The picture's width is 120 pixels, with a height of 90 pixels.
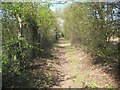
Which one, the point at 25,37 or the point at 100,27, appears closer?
the point at 100,27

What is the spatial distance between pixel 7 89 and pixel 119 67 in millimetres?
4958

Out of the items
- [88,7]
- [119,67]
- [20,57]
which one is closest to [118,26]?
[119,67]

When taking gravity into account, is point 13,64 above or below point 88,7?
below

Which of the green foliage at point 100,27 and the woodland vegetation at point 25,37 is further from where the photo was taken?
the green foliage at point 100,27

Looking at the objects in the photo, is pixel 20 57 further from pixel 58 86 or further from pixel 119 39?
pixel 119 39

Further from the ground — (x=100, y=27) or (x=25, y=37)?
(x=100, y=27)

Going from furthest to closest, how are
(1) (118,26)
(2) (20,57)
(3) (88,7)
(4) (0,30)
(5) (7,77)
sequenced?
(3) (88,7) → (2) (20,57) → (1) (118,26) → (5) (7,77) → (4) (0,30)

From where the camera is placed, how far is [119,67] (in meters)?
10.5

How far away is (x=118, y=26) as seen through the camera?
33.4 ft

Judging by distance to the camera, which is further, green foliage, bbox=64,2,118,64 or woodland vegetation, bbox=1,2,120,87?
green foliage, bbox=64,2,118,64

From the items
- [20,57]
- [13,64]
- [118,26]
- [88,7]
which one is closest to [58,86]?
[13,64]

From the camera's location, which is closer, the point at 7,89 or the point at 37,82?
the point at 7,89

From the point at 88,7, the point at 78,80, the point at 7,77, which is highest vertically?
the point at 88,7

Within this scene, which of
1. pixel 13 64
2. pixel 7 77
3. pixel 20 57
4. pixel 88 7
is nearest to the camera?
pixel 7 77
